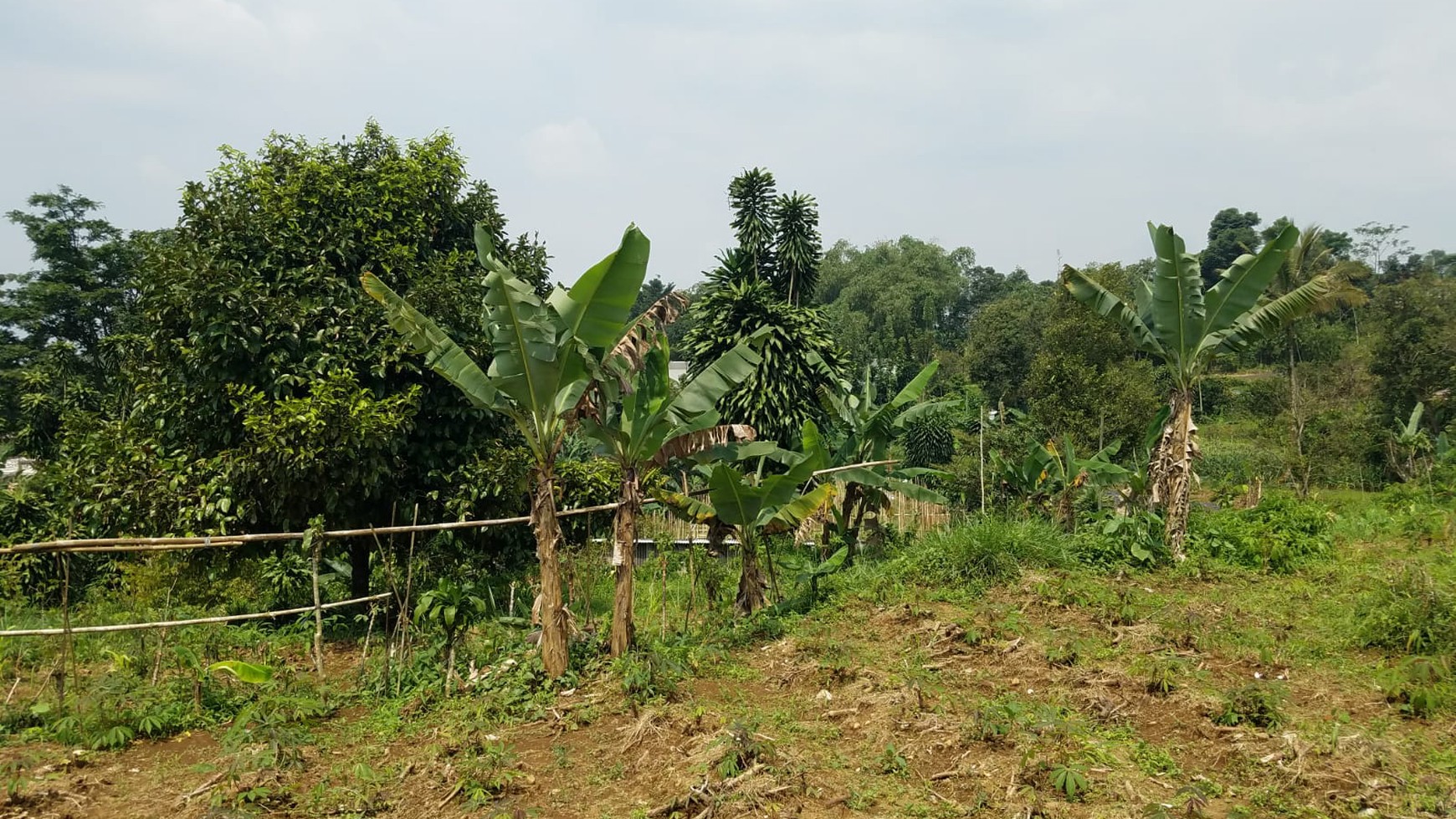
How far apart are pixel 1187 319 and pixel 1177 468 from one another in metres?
1.83

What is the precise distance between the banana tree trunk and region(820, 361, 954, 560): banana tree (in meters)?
2.75

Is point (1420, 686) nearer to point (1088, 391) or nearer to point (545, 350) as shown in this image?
point (545, 350)

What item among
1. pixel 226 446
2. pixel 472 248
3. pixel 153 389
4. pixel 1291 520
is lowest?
pixel 1291 520

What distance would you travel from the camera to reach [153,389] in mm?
9672

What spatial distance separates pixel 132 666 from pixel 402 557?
10.3ft

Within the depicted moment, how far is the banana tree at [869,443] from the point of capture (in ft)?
36.7

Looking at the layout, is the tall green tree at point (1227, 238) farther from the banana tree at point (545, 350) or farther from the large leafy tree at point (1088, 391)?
the banana tree at point (545, 350)

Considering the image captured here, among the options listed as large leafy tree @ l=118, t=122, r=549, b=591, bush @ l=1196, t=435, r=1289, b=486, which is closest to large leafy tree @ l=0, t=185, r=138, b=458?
large leafy tree @ l=118, t=122, r=549, b=591

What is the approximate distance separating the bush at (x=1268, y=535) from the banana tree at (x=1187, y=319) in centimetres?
47

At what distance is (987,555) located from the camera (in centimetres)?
937

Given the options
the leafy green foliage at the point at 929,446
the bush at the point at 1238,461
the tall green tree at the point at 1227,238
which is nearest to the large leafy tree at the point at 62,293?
the leafy green foliage at the point at 929,446

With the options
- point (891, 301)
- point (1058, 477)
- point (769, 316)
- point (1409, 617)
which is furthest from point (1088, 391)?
point (891, 301)

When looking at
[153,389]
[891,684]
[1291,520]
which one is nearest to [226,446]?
[153,389]

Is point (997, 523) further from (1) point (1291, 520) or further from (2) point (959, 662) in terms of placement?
(1) point (1291, 520)
